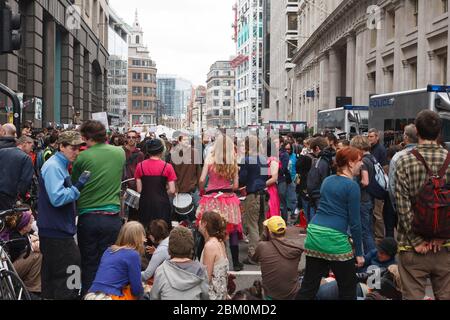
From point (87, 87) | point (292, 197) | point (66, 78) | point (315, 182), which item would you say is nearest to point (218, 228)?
point (315, 182)

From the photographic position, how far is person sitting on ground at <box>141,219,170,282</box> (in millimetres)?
6859

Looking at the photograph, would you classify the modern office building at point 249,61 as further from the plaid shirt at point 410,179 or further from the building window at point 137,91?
the plaid shirt at point 410,179

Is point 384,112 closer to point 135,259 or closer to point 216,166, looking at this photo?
point 216,166

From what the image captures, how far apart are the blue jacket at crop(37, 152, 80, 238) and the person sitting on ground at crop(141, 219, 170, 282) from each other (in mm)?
945

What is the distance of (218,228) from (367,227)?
376 cm

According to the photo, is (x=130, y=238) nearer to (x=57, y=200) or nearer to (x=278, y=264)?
(x=57, y=200)

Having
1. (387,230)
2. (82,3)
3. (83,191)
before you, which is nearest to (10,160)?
(83,191)

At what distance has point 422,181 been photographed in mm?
5180

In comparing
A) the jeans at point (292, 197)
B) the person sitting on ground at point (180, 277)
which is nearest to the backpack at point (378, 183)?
the person sitting on ground at point (180, 277)

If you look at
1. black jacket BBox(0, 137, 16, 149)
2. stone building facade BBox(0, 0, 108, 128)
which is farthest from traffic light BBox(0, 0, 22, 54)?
stone building facade BBox(0, 0, 108, 128)

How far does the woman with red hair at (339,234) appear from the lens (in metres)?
5.80

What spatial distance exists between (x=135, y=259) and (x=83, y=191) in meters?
1.46

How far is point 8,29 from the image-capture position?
8.77 m

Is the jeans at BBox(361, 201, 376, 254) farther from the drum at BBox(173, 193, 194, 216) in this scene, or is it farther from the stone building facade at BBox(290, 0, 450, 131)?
the stone building facade at BBox(290, 0, 450, 131)
